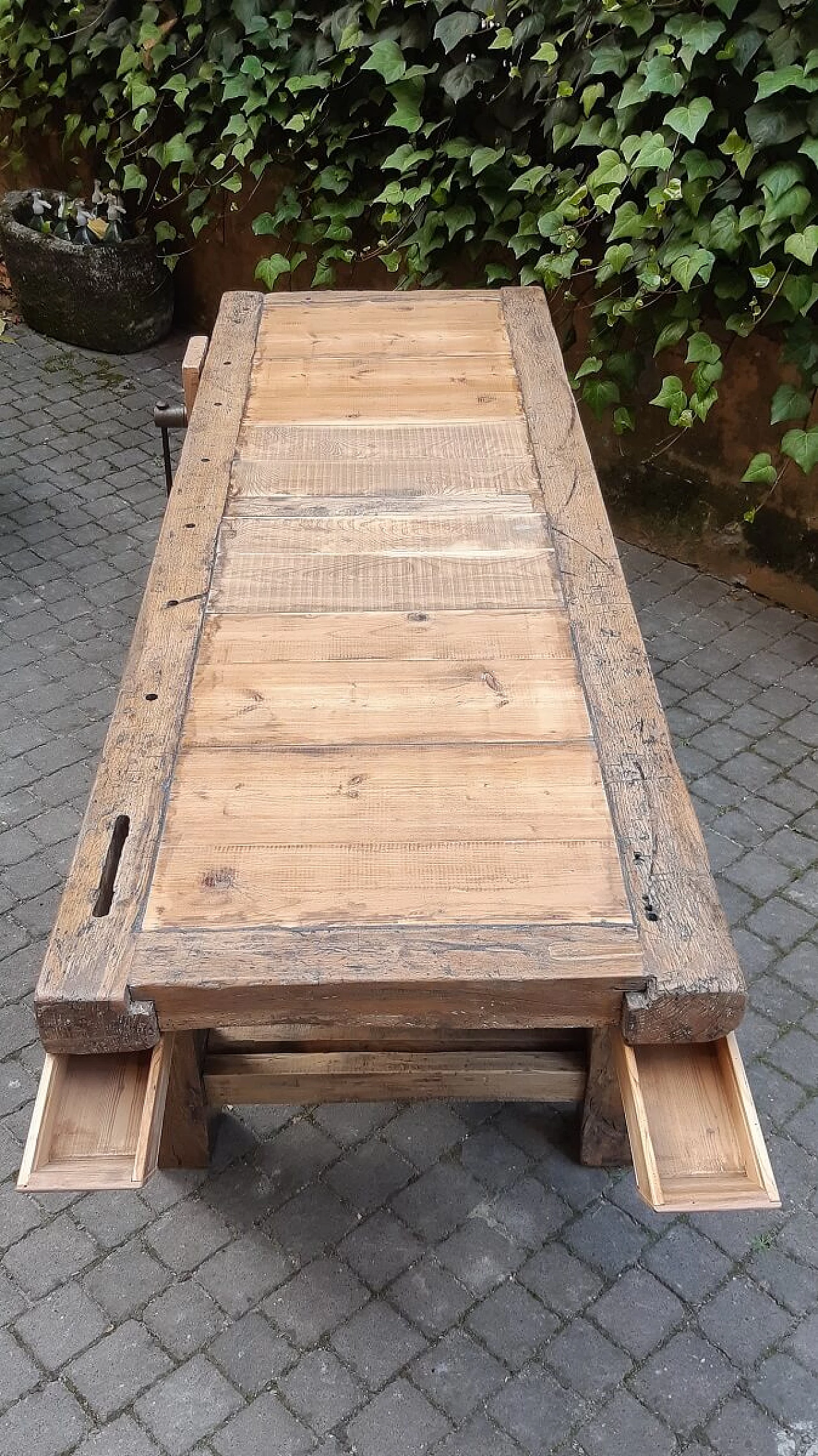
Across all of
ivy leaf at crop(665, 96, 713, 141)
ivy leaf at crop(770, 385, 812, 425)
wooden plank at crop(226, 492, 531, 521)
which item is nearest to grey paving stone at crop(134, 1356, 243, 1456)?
wooden plank at crop(226, 492, 531, 521)

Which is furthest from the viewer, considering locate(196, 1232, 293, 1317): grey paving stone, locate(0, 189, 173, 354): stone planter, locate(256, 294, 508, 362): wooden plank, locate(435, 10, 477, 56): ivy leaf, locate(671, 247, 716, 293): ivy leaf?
locate(0, 189, 173, 354): stone planter

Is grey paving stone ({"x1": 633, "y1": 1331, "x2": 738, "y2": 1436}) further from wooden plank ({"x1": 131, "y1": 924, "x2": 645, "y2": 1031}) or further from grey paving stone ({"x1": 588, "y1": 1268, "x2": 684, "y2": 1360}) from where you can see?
wooden plank ({"x1": 131, "y1": 924, "x2": 645, "y2": 1031})

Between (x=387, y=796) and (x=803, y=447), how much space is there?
264cm

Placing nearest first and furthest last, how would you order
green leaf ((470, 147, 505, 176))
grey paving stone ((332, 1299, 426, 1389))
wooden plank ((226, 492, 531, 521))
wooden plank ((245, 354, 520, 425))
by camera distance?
grey paving stone ((332, 1299, 426, 1389)) → wooden plank ((226, 492, 531, 521)) → wooden plank ((245, 354, 520, 425)) → green leaf ((470, 147, 505, 176))

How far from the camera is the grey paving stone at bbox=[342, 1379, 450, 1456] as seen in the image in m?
2.08

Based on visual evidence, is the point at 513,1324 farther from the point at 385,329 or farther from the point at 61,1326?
the point at 385,329

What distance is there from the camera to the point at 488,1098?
7.68 ft

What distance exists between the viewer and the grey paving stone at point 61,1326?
2219mm

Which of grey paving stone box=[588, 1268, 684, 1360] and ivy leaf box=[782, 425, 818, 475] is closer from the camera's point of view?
grey paving stone box=[588, 1268, 684, 1360]

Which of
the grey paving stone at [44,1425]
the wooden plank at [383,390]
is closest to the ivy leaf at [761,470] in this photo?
the wooden plank at [383,390]

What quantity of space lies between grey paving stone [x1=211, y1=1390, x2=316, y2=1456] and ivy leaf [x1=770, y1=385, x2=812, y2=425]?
3.30 meters

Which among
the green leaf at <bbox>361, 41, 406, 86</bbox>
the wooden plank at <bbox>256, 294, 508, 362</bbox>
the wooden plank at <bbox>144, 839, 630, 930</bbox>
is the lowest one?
the wooden plank at <bbox>144, 839, 630, 930</bbox>

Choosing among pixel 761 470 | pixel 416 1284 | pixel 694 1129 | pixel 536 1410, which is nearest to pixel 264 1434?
pixel 416 1284

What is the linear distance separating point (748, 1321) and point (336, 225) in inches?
178
